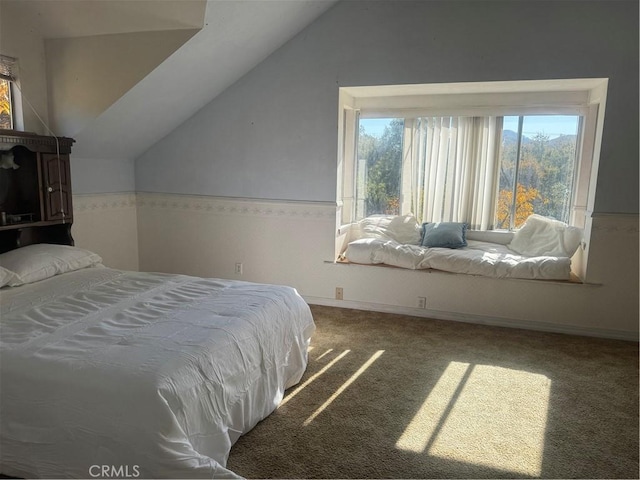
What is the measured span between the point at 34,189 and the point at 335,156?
2384 mm

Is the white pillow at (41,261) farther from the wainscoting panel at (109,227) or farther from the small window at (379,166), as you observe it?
the small window at (379,166)

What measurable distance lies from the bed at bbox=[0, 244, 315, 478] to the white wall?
1554mm

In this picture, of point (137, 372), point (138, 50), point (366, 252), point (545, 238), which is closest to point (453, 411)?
point (137, 372)

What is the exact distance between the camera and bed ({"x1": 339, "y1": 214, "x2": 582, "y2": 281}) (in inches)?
144

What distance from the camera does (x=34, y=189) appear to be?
3271mm

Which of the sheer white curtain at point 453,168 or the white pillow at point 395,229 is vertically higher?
the sheer white curtain at point 453,168

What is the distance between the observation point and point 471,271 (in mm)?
3732

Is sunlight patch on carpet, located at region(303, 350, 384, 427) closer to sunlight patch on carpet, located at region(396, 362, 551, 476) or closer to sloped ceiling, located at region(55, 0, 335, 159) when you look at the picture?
sunlight patch on carpet, located at region(396, 362, 551, 476)

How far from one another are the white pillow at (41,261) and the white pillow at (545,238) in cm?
360

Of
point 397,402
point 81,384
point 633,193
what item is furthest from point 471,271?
point 81,384

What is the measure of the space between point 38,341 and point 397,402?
5.92 ft

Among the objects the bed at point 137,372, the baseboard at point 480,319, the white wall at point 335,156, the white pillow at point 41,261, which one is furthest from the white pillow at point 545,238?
the white pillow at point 41,261

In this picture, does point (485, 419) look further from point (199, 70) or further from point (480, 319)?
point (199, 70)

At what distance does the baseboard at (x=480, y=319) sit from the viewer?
11.5ft
